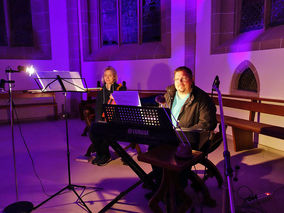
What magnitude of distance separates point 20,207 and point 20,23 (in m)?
6.66

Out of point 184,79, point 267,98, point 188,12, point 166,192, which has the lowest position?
point 166,192

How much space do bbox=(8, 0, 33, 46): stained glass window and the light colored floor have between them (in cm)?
386

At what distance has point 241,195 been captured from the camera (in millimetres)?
2838

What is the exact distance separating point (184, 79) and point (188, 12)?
376 centimetres

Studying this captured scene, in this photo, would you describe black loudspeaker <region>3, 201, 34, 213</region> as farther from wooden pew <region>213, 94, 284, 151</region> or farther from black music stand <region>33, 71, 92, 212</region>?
wooden pew <region>213, 94, 284, 151</region>

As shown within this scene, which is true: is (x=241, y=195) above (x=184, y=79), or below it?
below

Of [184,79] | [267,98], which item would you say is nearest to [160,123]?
[184,79]

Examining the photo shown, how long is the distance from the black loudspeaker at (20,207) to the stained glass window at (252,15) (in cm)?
530

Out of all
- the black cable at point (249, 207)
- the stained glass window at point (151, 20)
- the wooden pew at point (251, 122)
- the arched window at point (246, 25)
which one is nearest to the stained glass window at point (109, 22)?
the stained glass window at point (151, 20)

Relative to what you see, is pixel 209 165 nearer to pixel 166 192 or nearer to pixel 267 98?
pixel 166 192

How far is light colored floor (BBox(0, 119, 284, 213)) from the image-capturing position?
266 centimetres

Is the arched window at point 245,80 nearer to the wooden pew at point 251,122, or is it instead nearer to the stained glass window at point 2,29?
the wooden pew at point 251,122

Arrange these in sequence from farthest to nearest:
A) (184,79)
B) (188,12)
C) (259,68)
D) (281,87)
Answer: (188,12)
(259,68)
(281,87)
(184,79)

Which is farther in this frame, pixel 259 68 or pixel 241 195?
pixel 259 68
